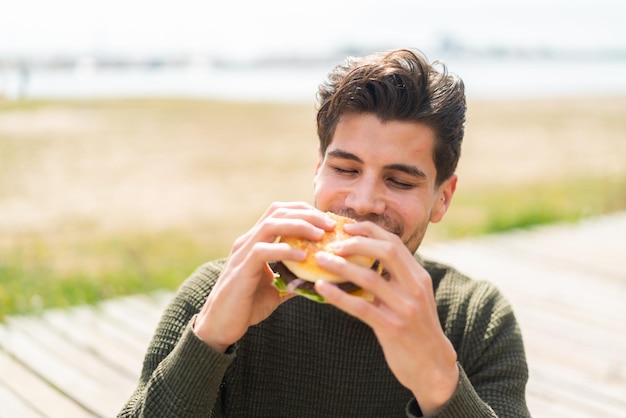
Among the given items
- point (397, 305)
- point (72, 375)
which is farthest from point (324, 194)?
point (72, 375)

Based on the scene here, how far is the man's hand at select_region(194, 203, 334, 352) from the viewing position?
6.07ft

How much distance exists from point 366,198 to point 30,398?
2.41 meters

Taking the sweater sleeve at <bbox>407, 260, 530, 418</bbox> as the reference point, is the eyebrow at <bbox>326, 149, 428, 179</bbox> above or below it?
above

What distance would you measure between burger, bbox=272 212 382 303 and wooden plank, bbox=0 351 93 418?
2078mm

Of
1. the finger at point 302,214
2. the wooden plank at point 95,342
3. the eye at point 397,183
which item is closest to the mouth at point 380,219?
the eye at point 397,183

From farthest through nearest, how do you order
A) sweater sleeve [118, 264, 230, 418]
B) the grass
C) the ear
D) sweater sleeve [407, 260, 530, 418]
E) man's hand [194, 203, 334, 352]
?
the grass < the ear < sweater sleeve [407, 260, 530, 418] < sweater sleeve [118, 264, 230, 418] < man's hand [194, 203, 334, 352]

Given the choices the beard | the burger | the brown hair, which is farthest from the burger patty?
the brown hair

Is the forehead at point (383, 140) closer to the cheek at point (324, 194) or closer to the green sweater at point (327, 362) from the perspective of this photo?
the cheek at point (324, 194)

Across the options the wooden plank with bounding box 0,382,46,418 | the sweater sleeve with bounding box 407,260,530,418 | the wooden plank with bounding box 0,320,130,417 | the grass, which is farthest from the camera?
the grass

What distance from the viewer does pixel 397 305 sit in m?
1.75

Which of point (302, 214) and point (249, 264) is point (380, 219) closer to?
point (302, 214)

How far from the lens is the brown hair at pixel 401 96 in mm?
2340

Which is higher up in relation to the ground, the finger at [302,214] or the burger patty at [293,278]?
the finger at [302,214]

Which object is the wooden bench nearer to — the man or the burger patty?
the man
